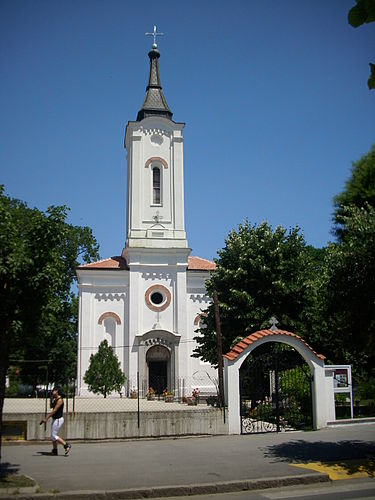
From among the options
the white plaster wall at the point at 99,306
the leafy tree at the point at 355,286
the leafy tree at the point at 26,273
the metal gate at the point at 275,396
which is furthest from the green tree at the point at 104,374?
the leafy tree at the point at 26,273

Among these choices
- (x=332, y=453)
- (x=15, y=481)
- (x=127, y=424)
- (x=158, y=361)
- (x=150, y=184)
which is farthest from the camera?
(x=150, y=184)

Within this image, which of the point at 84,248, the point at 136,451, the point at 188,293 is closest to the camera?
the point at 136,451

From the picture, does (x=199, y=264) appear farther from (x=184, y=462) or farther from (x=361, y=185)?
(x=184, y=462)

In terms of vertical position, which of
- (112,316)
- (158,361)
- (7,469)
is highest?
(112,316)

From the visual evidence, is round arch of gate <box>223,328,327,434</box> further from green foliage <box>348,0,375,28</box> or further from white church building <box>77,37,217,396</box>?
white church building <box>77,37,217,396</box>

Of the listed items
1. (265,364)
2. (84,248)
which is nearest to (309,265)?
Answer: (265,364)

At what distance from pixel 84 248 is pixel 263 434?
34.5 metres

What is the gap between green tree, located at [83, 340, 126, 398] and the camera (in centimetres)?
2944

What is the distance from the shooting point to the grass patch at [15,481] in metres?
8.36

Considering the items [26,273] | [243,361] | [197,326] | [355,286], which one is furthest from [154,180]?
[26,273]

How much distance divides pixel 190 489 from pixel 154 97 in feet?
113

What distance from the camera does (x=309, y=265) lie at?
23594 millimetres

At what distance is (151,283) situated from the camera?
35.0 m

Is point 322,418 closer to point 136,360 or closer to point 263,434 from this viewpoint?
point 263,434
